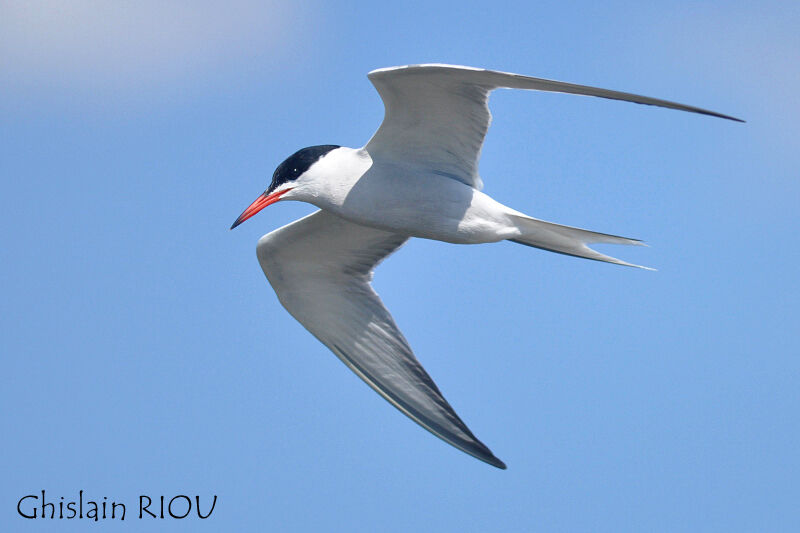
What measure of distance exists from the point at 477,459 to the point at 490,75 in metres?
3.31

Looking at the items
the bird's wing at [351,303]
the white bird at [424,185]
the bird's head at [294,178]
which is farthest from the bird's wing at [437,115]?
the bird's wing at [351,303]

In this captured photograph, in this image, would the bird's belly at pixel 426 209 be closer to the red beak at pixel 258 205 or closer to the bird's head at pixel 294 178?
the bird's head at pixel 294 178

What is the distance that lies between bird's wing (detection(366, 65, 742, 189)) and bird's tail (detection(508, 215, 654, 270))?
19.3 inches

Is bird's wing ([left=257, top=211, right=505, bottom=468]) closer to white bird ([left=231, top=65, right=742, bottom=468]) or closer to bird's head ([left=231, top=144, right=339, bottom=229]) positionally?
white bird ([left=231, top=65, right=742, bottom=468])

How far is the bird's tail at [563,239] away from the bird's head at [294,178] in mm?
1516

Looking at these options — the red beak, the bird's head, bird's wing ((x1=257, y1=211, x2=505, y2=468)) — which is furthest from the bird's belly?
bird's wing ((x1=257, y1=211, x2=505, y2=468))

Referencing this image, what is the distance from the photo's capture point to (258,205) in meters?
7.45

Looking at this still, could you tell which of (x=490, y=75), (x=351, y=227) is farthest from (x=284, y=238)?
(x=490, y=75)

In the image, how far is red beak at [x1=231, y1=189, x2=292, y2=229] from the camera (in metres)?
7.41

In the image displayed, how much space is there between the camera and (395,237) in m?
8.84

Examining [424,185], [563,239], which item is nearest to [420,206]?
[424,185]

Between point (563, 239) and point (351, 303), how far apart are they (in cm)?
218

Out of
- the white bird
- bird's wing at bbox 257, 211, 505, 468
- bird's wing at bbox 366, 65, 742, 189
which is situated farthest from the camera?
bird's wing at bbox 257, 211, 505, 468

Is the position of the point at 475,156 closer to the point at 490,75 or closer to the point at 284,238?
the point at 490,75
